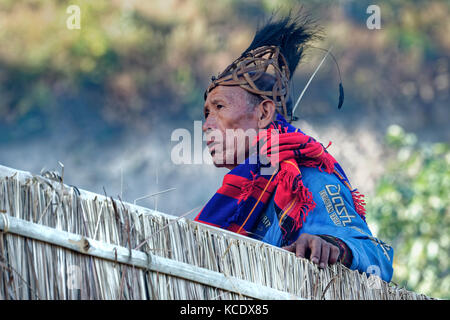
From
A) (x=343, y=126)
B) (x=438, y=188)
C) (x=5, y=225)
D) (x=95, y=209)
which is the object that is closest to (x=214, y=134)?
(x=95, y=209)

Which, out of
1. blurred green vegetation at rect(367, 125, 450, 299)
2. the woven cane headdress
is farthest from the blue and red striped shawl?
blurred green vegetation at rect(367, 125, 450, 299)

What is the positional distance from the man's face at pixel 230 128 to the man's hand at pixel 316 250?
0.92 meters

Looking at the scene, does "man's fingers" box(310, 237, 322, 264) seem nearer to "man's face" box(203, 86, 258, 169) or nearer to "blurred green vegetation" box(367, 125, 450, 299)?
"man's face" box(203, 86, 258, 169)

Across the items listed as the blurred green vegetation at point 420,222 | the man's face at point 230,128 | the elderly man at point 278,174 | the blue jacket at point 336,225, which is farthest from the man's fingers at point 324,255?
the blurred green vegetation at point 420,222

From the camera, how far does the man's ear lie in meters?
2.88

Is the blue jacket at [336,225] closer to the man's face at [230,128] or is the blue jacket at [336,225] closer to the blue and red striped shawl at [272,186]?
the blue and red striped shawl at [272,186]

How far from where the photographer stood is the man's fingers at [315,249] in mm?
1862

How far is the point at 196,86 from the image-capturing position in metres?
9.55

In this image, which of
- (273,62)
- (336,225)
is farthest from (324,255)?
A: (273,62)

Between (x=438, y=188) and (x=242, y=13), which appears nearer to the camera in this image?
(x=438, y=188)

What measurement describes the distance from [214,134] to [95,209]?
4.46ft

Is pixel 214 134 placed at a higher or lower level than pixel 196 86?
lower
